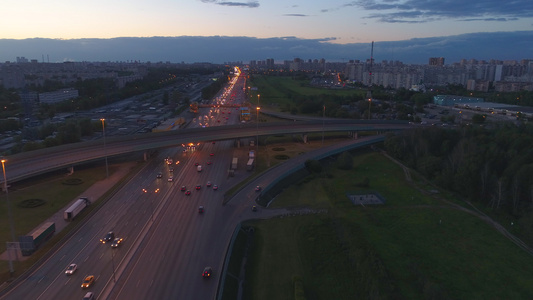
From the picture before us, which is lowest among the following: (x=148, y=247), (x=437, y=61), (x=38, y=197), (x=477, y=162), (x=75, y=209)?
(x=148, y=247)

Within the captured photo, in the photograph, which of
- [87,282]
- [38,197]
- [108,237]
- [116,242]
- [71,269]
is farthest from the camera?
[38,197]

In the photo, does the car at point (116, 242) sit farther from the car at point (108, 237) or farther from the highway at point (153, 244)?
the car at point (108, 237)

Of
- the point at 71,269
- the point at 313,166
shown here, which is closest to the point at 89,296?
the point at 71,269

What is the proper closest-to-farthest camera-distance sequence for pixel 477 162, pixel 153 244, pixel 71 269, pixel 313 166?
pixel 71 269
pixel 153 244
pixel 477 162
pixel 313 166

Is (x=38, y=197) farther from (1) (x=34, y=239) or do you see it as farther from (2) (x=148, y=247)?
(2) (x=148, y=247)

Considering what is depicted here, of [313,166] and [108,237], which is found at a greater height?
[313,166]

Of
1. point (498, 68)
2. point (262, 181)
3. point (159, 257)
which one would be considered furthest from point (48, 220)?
point (498, 68)
